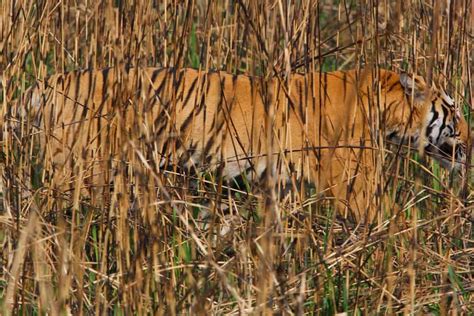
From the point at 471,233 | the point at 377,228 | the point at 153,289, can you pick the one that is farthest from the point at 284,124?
the point at 471,233

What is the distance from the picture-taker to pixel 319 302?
7.91 feet

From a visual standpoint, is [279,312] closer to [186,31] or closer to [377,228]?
[377,228]

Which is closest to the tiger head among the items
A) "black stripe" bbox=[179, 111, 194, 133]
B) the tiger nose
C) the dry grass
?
the tiger nose

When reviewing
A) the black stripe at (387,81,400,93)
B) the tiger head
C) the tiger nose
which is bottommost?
the tiger nose

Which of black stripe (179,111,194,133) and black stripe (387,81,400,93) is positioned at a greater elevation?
black stripe (387,81,400,93)

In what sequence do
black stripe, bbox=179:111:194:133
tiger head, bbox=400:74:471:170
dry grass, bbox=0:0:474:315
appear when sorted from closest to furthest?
dry grass, bbox=0:0:474:315
black stripe, bbox=179:111:194:133
tiger head, bbox=400:74:471:170

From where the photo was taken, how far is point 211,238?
2.17 metres

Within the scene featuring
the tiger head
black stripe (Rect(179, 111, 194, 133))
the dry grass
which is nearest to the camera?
the dry grass

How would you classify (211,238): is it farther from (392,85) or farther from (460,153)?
(460,153)

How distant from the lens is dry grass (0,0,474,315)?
2170mm

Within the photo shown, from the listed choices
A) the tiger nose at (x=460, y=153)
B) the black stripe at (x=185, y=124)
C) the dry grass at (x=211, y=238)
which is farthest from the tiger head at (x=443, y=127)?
the black stripe at (x=185, y=124)

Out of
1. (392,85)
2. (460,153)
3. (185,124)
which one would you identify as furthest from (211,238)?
(460,153)

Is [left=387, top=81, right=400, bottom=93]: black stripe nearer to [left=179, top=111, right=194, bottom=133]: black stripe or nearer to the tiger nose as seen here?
the tiger nose

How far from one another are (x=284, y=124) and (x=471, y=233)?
2.71 feet
